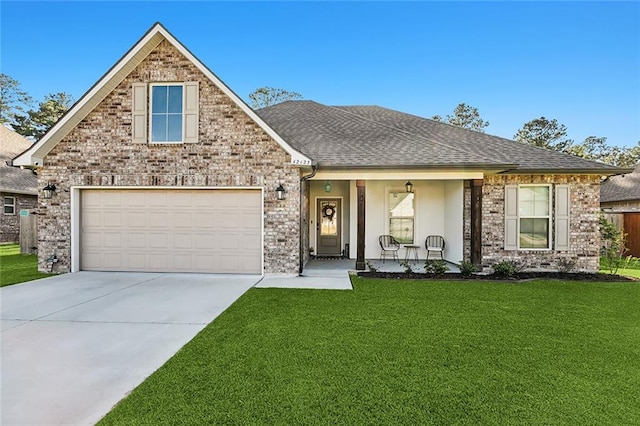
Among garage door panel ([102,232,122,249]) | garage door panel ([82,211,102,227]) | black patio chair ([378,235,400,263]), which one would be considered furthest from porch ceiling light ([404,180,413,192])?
garage door panel ([82,211,102,227])

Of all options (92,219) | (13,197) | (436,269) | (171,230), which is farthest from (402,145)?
(13,197)

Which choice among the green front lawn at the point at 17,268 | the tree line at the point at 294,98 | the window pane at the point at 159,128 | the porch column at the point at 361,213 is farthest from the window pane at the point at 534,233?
the tree line at the point at 294,98

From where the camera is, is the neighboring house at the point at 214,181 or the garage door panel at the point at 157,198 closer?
the neighboring house at the point at 214,181

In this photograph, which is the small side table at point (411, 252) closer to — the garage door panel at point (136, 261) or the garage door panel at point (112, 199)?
the garage door panel at point (136, 261)

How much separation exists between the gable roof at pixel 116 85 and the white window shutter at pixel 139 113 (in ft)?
1.78

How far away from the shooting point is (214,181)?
26.5 feet

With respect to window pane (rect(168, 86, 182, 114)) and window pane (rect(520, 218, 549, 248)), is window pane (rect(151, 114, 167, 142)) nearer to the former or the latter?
window pane (rect(168, 86, 182, 114))

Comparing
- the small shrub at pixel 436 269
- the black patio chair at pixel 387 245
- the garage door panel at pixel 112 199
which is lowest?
the small shrub at pixel 436 269

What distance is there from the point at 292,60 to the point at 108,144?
15.0 metres

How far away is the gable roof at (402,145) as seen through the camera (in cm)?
838

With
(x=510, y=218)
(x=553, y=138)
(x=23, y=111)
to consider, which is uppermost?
(x=23, y=111)

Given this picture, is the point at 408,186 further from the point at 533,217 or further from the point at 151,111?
the point at 151,111

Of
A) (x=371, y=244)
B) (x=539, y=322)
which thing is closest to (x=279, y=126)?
(x=371, y=244)

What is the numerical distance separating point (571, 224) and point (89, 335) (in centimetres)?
1112
